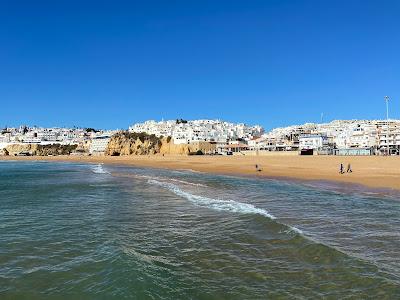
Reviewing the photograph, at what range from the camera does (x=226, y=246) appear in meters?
9.95

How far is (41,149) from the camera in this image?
175250 millimetres

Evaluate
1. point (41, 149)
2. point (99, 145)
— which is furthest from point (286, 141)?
point (41, 149)

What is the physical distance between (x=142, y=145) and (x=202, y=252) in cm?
12887

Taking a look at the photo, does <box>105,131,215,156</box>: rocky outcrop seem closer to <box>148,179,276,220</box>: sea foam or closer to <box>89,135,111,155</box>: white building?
<box>89,135,111,155</box>: white building

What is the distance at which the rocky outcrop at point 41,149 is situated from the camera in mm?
173625

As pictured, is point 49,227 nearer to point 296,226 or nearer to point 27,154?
point 296,226

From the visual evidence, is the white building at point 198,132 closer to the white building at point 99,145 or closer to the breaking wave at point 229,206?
the white building at point 99,145

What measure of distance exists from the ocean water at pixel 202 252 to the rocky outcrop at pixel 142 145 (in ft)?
373

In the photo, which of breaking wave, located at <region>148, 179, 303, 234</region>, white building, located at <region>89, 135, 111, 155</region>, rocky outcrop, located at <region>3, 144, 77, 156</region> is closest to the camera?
breaking wave, located at <region>148, 179, 303, 234</region>

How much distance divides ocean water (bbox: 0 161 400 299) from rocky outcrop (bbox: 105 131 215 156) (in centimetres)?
11365

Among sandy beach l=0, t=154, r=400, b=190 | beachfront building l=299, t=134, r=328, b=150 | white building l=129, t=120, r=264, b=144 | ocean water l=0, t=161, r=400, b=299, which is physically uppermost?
white building l=129, t=120, r=264, b=144

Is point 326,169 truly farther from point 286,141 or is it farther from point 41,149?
point 41,149

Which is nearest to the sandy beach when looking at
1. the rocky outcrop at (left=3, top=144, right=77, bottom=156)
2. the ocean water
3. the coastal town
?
the ocean water

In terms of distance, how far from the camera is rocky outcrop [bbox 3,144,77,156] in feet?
570
